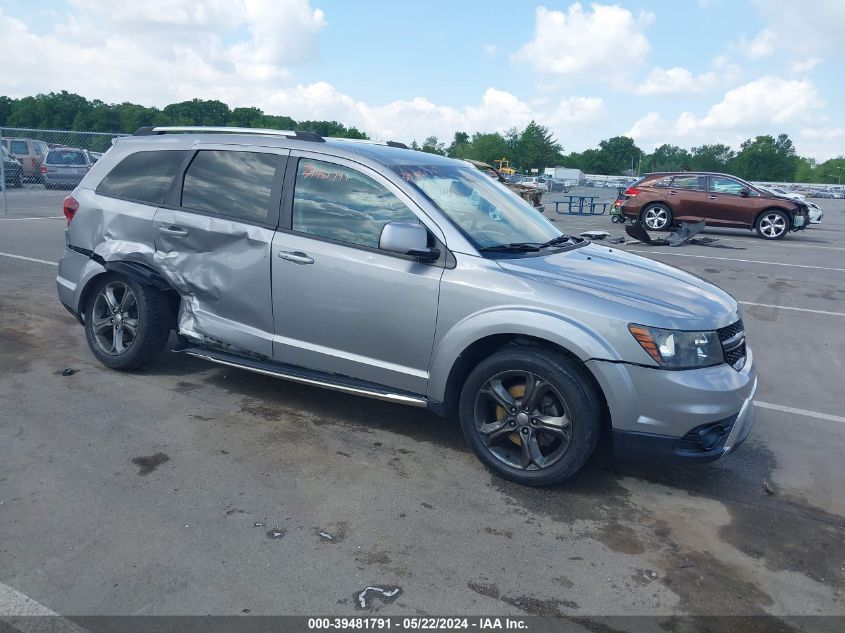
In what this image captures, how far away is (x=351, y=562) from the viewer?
10.1 ft

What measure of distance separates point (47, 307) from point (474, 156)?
12463 cm

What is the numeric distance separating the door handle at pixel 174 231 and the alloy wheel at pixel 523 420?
240cm

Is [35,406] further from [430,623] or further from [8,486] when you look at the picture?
[430,623]

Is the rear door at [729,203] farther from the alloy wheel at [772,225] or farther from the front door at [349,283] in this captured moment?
the front door at [349,283]

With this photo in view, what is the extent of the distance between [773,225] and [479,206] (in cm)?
1557

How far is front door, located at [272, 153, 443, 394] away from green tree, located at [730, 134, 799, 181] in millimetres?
122885

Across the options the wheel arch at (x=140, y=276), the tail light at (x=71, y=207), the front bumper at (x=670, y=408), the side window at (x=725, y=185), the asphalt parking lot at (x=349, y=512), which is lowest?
the asphalt parking lot at (x=349, y=512)

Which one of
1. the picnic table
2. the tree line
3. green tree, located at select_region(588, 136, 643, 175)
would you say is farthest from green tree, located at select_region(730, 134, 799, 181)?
the picnic table

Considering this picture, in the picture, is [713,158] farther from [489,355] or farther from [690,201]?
[489,355]

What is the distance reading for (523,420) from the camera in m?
3.86

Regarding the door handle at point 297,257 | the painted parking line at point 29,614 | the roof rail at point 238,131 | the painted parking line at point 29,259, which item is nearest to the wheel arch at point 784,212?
the painted parking line at point 29,259

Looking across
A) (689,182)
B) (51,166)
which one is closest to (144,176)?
(689,182)

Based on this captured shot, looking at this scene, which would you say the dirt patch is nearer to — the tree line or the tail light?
the tail light

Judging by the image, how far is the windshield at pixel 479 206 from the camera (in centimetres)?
432
